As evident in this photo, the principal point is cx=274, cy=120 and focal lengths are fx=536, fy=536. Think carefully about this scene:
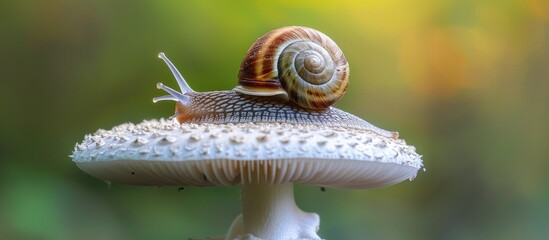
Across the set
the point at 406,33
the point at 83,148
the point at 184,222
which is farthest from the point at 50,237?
the point at 406,33

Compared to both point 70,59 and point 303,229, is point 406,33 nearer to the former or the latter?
point 70,59

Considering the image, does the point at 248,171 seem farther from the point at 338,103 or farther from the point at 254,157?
the point at 338,103

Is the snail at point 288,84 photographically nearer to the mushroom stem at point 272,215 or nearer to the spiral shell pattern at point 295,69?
the spiral shell pattern at point 295,69

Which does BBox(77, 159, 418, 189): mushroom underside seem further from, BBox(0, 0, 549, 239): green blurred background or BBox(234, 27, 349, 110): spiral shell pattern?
BBox(0, 0, 549, 239): green blurred background

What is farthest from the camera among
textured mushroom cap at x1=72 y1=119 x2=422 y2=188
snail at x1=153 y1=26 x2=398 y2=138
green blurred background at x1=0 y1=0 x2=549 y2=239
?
green blurred background at x1=0 y1=0 x2=549 y2=239

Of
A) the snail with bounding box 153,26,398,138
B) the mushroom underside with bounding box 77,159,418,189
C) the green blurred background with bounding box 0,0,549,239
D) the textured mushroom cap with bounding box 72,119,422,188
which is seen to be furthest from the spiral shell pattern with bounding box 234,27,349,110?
the green blurred background with bounding box 0,0,549,239

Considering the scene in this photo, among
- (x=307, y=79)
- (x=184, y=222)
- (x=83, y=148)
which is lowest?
(x=184, y=222)
